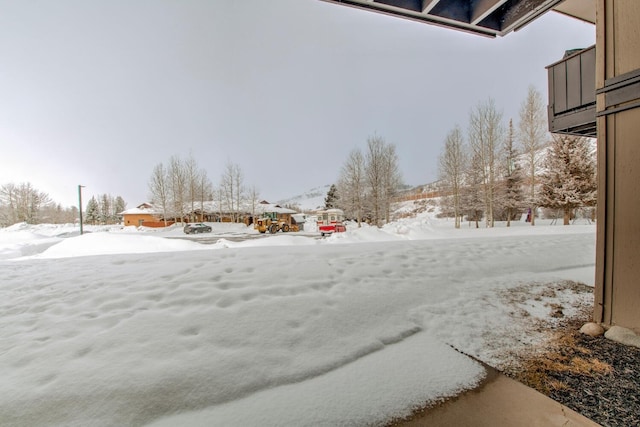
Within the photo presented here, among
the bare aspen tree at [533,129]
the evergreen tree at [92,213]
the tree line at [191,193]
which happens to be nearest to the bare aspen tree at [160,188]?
the tree line at [191,193]

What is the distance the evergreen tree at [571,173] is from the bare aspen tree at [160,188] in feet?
125

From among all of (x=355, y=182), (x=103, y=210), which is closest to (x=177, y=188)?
(x=355, y=182)

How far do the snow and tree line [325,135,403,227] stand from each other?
20725 mm

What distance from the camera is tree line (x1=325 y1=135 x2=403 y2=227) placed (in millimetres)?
24672

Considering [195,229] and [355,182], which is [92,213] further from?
[355,182]

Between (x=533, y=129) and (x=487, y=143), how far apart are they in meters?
3.07

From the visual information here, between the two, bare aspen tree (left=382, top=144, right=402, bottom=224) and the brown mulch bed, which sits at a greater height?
bare aspen tree (left=382, top=144, right=402, bottom=224)

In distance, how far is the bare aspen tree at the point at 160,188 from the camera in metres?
32.2

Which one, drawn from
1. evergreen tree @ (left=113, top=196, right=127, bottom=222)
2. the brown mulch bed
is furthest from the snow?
evergreen tree @ (left=113, top=196, right=127, bottom=222)

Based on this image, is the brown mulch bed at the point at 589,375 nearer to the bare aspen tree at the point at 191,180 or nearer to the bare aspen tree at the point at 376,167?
the bare aspen tree at the point at 376,167

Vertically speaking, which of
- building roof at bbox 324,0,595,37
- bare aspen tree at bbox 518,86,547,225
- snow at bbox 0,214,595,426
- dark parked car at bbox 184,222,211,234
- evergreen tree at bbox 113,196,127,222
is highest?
bare aspen tree at bbox 518,86,547,225

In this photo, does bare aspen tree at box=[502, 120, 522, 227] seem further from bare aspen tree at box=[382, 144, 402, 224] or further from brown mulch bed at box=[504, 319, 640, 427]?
brown mulch bed at box=[504, 319, 640, 427]

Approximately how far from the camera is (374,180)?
24.8 meters

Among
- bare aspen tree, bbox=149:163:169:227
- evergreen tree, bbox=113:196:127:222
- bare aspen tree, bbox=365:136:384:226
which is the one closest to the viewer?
bare aspen tree, bbox=365:136:384:226
